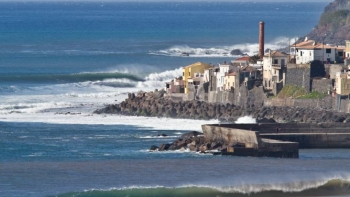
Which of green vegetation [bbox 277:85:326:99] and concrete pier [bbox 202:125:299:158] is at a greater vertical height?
green vegetation [bbox 277:85:326:99]

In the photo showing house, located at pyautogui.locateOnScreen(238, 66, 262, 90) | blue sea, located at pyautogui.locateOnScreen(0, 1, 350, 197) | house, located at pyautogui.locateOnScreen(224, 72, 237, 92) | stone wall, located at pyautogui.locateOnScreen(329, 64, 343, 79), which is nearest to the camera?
blue sea, located at pyautogui.locateOnScreen(0, 1, 350, 197)

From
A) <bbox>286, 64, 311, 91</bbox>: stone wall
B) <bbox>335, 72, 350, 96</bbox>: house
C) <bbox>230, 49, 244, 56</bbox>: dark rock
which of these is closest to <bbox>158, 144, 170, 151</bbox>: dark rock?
<bbox>335, 72, 350, 96</bbox>: house

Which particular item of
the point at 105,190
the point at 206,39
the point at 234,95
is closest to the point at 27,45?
the point at 206,39

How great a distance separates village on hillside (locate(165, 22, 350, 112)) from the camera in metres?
68.4

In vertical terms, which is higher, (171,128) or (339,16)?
(339,16)

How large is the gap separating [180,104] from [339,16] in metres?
55.0

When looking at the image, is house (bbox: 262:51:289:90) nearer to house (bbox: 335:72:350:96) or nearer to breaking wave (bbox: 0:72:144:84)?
house (bbox: 335:72:350:96)

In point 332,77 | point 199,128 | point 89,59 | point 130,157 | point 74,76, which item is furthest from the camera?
point 89,59

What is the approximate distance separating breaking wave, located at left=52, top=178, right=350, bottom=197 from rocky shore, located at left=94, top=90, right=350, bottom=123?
15.0m

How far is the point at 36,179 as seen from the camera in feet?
162

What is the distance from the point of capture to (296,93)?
229 feet

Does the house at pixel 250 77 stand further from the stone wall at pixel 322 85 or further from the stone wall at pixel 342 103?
the stone wall at pixel 342 103

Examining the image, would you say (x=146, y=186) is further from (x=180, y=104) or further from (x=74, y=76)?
(x=74, y=76)

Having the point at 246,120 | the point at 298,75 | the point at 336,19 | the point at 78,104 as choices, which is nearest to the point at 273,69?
the point at 298,75
